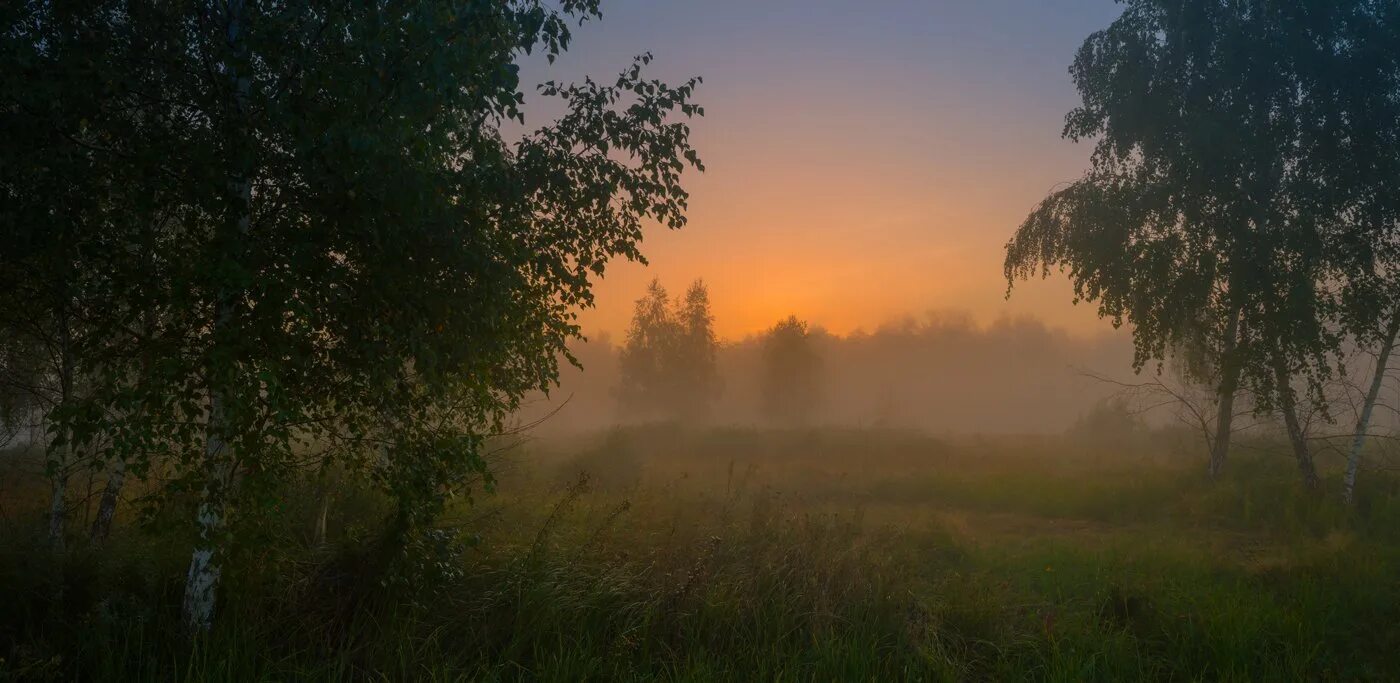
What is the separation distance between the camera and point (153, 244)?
15.8ft

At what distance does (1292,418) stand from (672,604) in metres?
13.0

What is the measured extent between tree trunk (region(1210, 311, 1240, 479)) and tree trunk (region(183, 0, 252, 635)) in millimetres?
15217

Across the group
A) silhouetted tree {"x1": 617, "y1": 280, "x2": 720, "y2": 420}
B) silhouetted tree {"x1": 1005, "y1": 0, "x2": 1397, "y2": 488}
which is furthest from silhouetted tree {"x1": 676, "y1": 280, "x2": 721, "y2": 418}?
silhouetted tree {"x1": 1005, "y1": 0, "x2": 1397, "y2": 488}

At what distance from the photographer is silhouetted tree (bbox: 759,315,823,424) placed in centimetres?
5216

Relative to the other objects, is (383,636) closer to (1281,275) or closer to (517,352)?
(517,352)

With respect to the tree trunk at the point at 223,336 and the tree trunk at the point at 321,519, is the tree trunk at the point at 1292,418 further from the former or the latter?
the tree trunk at the point at 223,336

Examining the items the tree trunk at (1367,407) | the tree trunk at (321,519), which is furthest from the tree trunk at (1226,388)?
the tree trunk at (321,519)

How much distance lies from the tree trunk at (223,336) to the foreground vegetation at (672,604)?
22 cm


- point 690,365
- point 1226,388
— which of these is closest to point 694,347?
point 690,365

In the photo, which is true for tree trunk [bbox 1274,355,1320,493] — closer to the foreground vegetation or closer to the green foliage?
the green foliage

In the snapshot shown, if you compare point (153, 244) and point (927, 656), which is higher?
point (153, 244)

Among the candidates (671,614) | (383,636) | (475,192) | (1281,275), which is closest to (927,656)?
(671,614)

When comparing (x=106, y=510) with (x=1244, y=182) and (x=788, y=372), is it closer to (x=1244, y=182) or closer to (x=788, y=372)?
(x=1244, y=182)

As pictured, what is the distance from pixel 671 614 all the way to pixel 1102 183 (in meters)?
14.0
